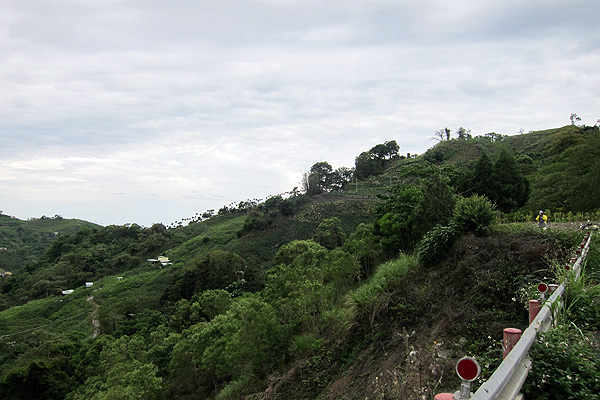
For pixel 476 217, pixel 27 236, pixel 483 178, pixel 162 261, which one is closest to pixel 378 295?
pixel 476 217

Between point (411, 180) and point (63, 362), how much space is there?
26.6 m

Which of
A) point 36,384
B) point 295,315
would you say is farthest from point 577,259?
point 36,384

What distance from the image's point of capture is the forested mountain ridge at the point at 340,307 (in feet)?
21.0

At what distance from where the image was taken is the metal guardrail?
6.65ft

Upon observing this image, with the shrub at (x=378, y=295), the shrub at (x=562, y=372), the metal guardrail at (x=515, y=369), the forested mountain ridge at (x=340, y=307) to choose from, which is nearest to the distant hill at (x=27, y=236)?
the forested mountain ridge at (x=340, y=307)

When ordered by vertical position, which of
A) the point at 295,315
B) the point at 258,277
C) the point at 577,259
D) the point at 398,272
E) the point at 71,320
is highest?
the point at 577,259

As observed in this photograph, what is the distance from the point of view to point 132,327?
98.3ft

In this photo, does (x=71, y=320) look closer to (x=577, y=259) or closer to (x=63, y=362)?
(x=63, y=362)

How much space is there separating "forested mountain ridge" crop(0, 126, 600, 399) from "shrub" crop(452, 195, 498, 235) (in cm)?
3

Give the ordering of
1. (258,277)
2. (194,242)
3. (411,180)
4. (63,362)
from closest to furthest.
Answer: (411,180), (63,362), (258,277), (194,242)

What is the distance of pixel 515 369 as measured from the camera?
252 cm

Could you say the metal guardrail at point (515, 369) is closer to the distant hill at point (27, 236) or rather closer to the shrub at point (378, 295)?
the shrub at point (378, 295)

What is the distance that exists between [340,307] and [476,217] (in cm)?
567

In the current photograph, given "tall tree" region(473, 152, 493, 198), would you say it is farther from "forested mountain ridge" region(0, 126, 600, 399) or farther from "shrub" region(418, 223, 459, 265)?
"shrub" region(418, 223, 459, 265)
